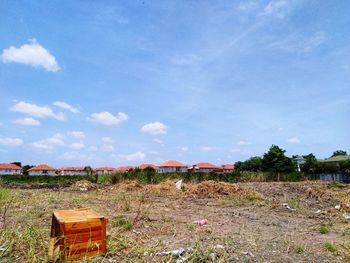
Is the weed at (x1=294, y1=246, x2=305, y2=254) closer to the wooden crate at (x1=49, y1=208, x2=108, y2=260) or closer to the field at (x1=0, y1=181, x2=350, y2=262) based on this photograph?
the field at (x1=0, y1=181, x2=350, y2=262)

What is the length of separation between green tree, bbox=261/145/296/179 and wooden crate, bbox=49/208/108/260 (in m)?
38.6

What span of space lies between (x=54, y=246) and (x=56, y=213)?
0.44 metres

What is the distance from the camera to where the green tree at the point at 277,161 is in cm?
4003

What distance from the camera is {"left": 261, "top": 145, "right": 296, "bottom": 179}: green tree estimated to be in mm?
40031

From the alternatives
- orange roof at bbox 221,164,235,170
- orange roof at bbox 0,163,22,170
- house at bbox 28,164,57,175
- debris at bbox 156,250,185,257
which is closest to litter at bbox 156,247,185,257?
debris at bbox 156,250,185,257

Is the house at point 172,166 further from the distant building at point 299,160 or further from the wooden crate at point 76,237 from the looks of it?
the wooden crate at point 76,237

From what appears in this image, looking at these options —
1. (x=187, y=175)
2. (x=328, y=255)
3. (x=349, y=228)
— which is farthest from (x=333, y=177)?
(x=328, y=255)

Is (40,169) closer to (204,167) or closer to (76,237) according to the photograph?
(204,167)

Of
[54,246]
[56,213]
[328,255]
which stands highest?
[56,213]

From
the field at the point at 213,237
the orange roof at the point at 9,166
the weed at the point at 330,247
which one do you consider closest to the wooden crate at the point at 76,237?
the field at the point at 213,237

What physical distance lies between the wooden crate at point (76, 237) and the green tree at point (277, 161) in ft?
127

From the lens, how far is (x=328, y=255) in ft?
13.6

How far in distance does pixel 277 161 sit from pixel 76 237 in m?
40.2

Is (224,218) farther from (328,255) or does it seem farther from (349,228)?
(328,255)
